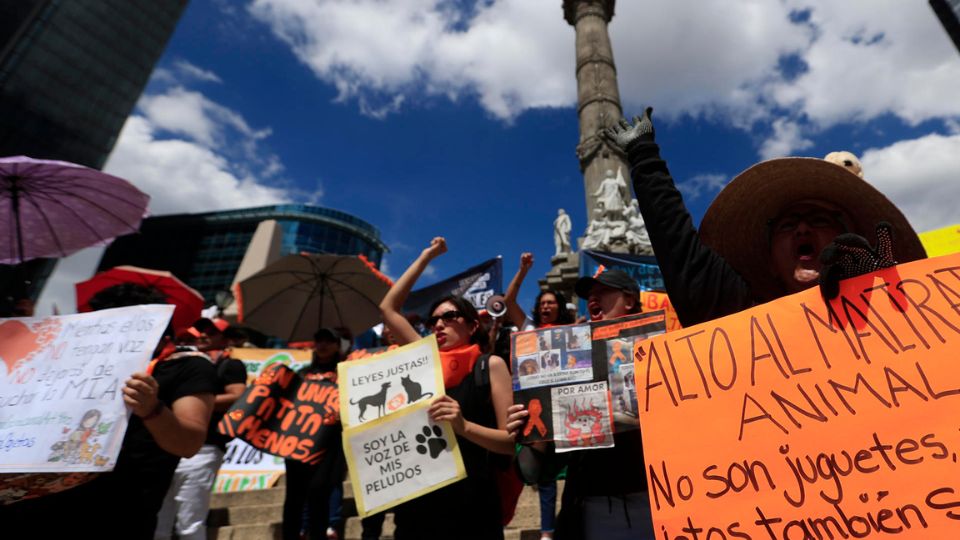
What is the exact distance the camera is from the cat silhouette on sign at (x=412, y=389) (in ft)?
7.35

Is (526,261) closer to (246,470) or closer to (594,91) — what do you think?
(246,470)

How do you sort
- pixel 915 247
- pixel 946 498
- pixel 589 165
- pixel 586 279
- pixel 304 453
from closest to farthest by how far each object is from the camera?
pixel 946 498, pixel 915 247, pixel 586 279, pixel 304 453, pixel 589 165

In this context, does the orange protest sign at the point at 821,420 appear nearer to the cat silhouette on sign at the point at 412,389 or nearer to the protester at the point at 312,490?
the cat silhouette on sign at the point at 412,389

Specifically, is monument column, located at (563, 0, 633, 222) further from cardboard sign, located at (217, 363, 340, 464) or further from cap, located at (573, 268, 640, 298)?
cap, located at (573, 268, 640, 298)

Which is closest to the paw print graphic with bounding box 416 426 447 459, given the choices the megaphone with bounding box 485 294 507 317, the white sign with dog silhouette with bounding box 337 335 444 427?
the white sign with dog silhouette with bounding box 337 335 444 427

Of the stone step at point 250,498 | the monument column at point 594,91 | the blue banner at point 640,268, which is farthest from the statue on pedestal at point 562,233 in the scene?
the stone step at point 250,498

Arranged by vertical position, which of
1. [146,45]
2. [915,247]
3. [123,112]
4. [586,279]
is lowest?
[915,247]

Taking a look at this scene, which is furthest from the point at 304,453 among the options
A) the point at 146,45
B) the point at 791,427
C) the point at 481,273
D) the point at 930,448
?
the point at 146,45

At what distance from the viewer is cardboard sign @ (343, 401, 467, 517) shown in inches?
82.0

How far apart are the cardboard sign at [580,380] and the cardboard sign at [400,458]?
36 cm

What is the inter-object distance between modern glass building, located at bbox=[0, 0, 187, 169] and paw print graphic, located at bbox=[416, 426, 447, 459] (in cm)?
A: 5684

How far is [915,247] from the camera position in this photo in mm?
1495

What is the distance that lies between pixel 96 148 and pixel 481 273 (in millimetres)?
62509

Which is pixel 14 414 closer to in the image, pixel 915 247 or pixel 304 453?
pixel 304 453
